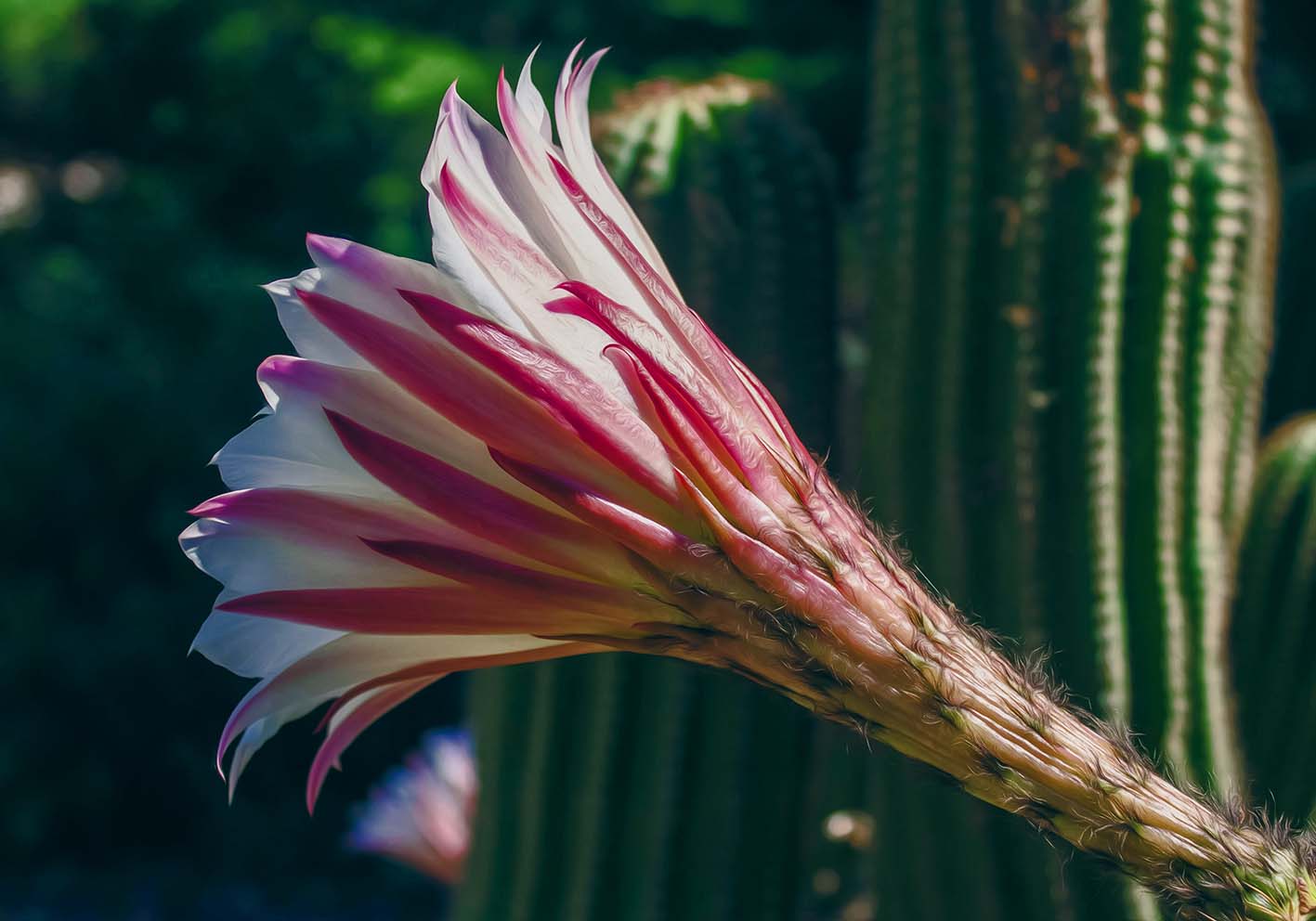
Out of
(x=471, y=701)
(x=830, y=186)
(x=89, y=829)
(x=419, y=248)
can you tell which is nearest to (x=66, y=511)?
→ (x=89, y=829)

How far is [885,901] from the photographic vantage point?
1131 millimetres

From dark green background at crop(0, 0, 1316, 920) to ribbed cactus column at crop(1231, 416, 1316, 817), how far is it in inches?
103

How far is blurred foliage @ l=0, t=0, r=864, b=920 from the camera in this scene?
4.17 m

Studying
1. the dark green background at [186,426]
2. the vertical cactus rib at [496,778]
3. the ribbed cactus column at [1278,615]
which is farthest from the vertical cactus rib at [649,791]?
the dark green background at [186,426]

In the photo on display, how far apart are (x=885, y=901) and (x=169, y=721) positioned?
372 cm

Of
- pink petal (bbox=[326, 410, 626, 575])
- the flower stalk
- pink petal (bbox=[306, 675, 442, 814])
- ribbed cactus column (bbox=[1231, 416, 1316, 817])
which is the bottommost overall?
ribbed cactus column (bbox=[1231, 416, 1316, 817])

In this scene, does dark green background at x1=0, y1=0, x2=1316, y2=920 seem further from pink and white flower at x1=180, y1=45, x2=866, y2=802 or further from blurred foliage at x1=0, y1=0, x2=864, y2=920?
pink and white flower at x1=180, y1=45, x2=866, y2=802

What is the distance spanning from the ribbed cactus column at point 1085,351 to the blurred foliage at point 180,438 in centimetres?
290

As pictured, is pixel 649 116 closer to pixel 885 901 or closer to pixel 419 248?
pixel 885 901

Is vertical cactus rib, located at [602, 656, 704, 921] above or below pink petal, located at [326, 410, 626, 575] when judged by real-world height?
below

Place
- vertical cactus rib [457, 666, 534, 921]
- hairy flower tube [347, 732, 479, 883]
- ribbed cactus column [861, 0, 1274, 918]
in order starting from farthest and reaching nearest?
hairy flower tube [347, 732, 479, 883] → vertical cactus rib [457, 666, 534, 921] → ribbed cactus column [861, 0, 1274, 918]

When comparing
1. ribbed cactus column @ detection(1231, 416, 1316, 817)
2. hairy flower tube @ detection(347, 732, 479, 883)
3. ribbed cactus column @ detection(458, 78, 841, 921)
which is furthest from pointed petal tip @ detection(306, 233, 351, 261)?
hairy flower tube @ detection(347, 732, 479, 883)

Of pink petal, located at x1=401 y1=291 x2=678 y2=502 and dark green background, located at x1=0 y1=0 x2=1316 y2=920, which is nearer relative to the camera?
pink petal, located at x1=401 y1=291 x2=678 y2=502

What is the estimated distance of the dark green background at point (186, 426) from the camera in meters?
4.13
